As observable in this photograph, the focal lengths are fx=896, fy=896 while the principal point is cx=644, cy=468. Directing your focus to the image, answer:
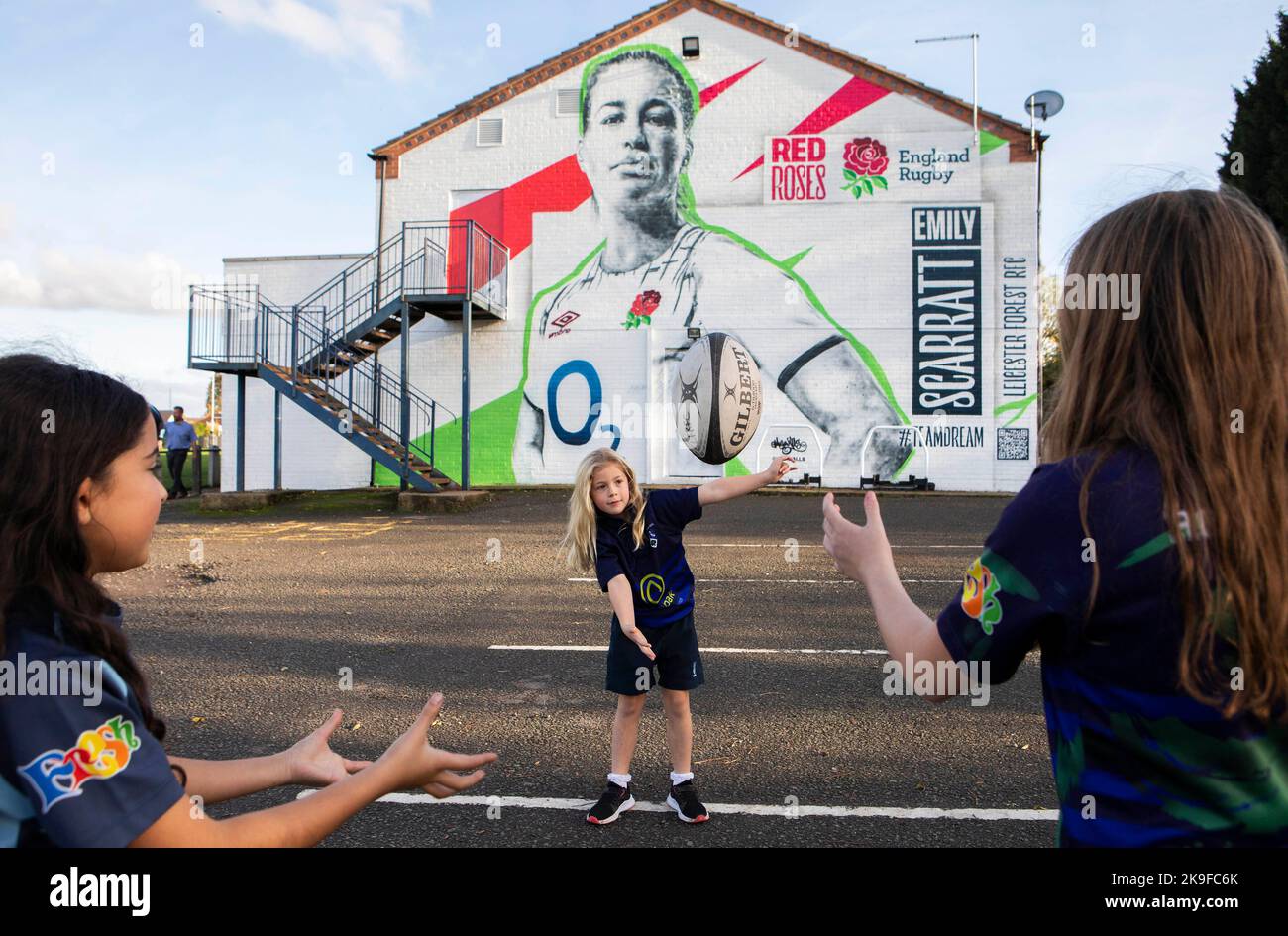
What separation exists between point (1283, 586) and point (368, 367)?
21.9m

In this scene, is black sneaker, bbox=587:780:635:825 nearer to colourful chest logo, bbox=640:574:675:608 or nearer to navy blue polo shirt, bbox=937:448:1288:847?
colourful chest logo, bbox=640:574:675:608

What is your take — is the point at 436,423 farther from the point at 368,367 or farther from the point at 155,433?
the point at 155,433

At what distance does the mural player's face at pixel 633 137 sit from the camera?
69.4ft

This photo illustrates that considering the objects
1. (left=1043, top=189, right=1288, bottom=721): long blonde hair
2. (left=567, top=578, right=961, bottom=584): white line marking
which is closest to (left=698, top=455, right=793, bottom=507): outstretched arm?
(left=1043, top=189, right=1288, bottom=721): long blonde hair

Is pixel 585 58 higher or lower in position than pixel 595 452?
higher

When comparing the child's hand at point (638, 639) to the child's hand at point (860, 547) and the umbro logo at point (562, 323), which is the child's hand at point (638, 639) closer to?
the child's hand at point (860, 547)

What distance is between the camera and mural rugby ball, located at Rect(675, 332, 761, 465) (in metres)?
5.00

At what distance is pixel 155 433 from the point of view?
64.9 inches

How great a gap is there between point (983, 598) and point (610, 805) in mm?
2848

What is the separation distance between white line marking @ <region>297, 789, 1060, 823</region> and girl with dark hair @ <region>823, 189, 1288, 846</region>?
2621 millimetres

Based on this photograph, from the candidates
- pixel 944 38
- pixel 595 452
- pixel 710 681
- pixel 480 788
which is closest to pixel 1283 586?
pixel 595 452

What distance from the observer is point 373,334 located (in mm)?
19375

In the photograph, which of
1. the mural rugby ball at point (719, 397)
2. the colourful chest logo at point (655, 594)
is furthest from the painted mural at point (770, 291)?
the colourful chest logo at point (655, 594)

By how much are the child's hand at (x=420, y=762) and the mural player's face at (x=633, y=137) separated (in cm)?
2045
